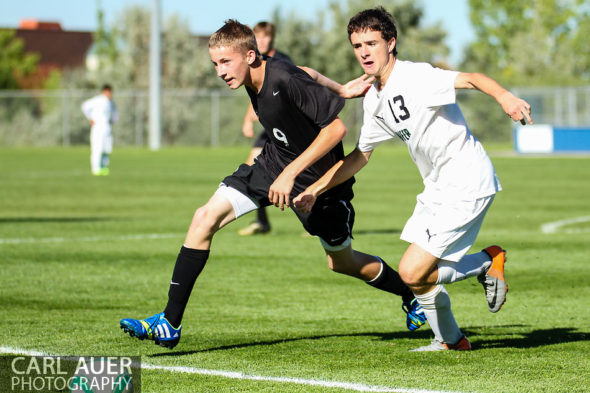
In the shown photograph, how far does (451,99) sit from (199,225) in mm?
1772

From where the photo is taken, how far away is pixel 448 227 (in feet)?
19.6

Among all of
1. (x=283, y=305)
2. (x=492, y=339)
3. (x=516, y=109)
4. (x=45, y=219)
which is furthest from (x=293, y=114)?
(x=45, y=219)

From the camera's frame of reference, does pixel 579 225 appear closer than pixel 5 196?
Yes

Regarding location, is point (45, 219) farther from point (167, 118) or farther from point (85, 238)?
point (167, 118)

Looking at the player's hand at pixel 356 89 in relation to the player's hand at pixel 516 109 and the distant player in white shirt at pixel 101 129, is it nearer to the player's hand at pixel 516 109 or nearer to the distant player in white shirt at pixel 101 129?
the player's hand at pixel 516 109

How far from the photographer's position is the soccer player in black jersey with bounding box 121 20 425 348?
6137 mm

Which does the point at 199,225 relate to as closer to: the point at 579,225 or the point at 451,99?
the point at 451,99

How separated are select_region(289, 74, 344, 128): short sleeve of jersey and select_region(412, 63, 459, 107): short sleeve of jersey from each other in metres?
0.51

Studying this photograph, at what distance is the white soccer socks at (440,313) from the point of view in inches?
246

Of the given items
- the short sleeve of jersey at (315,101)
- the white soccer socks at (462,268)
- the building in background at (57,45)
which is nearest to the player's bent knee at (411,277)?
the white soccer socks at (462,268)

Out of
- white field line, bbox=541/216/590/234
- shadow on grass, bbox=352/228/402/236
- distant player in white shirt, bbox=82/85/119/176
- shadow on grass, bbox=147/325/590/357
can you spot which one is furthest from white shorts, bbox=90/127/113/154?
shadow on grass, bbox=147/325/590/357

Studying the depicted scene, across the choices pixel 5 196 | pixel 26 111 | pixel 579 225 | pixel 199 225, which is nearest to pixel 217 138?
pixel 26 111

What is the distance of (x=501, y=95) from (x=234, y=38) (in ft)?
5.55

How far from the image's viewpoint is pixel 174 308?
6.28 meters
